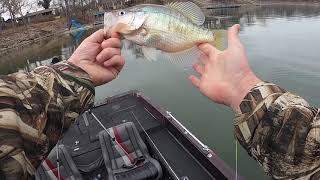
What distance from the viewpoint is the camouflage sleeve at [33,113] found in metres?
1.77

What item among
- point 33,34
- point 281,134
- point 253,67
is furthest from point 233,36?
point 33,34

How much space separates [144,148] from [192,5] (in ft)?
13.8

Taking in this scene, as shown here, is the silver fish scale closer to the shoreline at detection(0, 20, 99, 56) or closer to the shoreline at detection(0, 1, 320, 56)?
the shoreline at detection(0, 1, 320, 56)

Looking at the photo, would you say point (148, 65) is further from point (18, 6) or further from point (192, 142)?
point (18, 6)

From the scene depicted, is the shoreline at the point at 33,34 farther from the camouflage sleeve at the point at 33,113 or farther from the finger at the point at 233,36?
the finger at the point at 233,36

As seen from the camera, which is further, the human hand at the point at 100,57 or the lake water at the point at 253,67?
the lake water at the point at 253,67

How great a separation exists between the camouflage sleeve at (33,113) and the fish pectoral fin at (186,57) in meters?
0.86

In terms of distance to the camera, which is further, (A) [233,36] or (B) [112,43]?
(B) [112,43]

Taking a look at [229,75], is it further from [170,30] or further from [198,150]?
[198,150]

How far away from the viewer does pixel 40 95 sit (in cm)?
203

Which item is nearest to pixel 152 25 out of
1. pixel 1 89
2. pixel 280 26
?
pixel 1 89

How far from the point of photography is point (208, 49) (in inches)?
98.2

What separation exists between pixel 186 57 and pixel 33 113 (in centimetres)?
134

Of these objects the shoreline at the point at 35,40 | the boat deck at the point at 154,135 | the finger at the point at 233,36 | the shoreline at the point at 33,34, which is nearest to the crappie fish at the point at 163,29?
the finger at the point at 233,36
